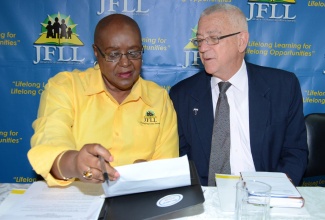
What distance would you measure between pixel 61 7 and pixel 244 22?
1.68 m

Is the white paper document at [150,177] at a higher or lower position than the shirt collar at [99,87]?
lower

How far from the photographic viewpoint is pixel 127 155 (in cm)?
199

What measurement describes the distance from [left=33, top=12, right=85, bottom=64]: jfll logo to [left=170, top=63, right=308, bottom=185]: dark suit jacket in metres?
1.29

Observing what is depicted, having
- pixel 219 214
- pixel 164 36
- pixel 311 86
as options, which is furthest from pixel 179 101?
pixel 311 86

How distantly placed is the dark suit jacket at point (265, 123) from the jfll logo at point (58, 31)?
132 centimetres

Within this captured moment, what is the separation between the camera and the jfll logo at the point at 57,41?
10.4 ft

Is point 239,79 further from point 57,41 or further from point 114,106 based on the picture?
point 57,41

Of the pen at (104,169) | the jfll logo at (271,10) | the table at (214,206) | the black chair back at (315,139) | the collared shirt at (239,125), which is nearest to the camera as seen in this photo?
the pen at (104,169)

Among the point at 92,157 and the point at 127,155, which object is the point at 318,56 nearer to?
the point at 127,155

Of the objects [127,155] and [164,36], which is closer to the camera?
[127,155]

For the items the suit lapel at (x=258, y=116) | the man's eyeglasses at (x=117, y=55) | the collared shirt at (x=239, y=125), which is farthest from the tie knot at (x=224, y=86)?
the man's eyeglasses at (x=117, y=55)

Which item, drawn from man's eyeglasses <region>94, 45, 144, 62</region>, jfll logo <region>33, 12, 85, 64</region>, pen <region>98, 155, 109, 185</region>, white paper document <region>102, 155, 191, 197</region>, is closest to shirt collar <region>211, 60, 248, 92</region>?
man's eyeglasses <region>94, 45, 144, 62</region>

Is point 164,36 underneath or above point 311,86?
above

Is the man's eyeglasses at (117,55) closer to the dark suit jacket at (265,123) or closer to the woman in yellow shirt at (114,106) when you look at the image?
the woman in yellow shirt at (114,106)
